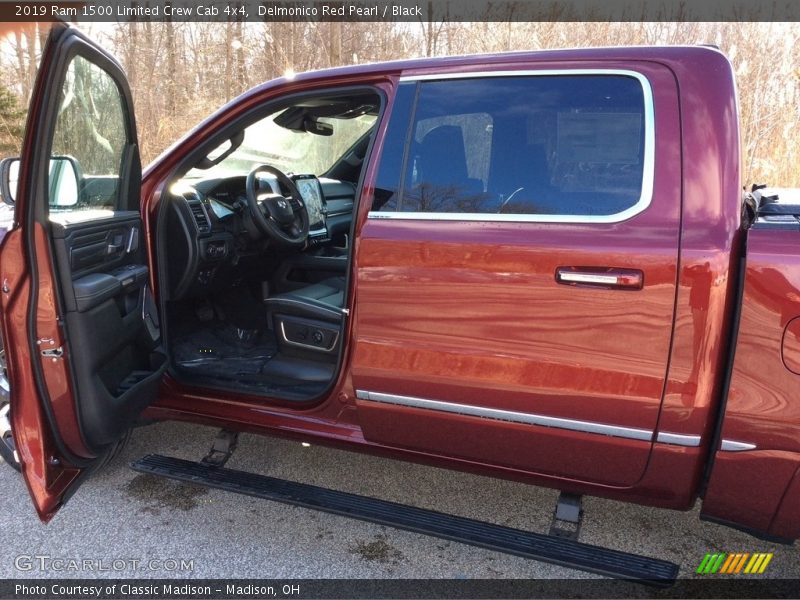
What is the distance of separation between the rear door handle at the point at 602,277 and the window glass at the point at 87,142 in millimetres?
1713

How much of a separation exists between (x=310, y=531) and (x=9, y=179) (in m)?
1.70

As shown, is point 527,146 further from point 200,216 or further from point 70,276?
point 200,216

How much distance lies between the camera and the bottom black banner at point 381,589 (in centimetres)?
211

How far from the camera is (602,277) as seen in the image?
1.81m

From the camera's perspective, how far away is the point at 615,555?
2.02 metres

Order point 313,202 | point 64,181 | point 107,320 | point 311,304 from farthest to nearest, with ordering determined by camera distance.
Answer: point 313,202, point 311,304, point 107,320, point 64,181

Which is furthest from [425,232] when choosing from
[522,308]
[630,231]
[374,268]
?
[630,231]

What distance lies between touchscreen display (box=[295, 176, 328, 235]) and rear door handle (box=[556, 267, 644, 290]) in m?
2.28

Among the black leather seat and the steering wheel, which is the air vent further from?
the black leather seat

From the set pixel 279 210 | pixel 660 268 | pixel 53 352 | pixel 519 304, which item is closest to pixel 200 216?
pixel 279 210

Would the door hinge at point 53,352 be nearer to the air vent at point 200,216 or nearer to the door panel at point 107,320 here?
the door panel at point 107,320

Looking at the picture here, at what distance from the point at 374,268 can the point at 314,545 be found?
1123mm

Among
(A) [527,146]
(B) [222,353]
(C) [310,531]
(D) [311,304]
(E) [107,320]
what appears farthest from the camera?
(B) [222,353]

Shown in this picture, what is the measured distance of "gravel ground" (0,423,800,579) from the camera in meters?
2.23
